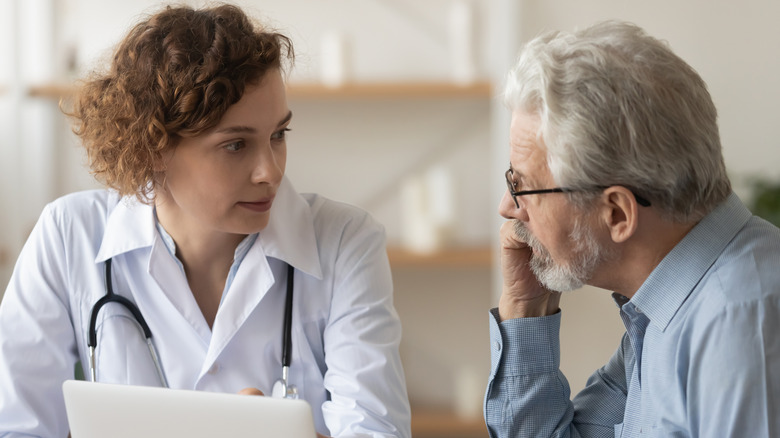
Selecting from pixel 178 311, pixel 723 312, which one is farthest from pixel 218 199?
pixel 723 312

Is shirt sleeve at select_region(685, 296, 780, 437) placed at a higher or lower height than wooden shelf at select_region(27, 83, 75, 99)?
lower

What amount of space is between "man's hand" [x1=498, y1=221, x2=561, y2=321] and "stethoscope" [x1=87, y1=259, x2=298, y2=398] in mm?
404

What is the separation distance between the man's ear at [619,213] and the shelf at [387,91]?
201cm

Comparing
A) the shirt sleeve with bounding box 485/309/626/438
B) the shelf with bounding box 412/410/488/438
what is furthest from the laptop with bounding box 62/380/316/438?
the shelf with bounding box 412/410/488/438

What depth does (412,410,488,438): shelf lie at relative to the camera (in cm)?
332

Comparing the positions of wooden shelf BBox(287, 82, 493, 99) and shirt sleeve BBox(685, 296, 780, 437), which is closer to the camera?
shirt sleeve BBox(685, 296, 780, 437)

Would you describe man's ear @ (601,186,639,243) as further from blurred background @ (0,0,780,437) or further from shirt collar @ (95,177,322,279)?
blurred background @ (0,0,780,437)

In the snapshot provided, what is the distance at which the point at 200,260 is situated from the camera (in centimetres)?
173

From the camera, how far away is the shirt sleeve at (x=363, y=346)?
5.03ft

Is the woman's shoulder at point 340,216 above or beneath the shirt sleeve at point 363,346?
above

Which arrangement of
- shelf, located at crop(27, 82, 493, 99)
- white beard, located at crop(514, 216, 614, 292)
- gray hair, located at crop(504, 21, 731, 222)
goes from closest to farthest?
1. gray hair, located at crop(504, 21, 731, 222)
2. white beard, located at crop(514, 216, 614, 292)
3. shelf, located at crop(27, 82, 493, 99)

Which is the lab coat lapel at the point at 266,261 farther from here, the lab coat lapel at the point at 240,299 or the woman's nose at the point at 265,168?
the woman's nose at the point at 265,168

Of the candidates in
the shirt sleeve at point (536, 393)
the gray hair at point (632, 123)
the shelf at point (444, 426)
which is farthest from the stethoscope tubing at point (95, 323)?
the shelf at point (444, 426)

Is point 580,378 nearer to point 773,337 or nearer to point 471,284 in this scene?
point 471,284
